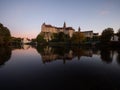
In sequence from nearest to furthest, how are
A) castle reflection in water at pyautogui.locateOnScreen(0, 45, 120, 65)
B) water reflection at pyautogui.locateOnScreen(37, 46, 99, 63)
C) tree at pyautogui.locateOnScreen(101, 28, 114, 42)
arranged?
castle reflection in water at pyautogui.locateOnScreen(0, 45, 120, 65)
water reflection at pyautogui.locateOnScreen(37, 46, 99, 63)
tree at pyautogui.locateOnScreen(101, 28, 114, 42)

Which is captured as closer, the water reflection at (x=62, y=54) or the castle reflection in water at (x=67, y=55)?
the castle reflection in water at (x=67, y=55)

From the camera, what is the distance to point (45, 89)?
7.63 metres

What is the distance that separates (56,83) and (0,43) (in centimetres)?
5436

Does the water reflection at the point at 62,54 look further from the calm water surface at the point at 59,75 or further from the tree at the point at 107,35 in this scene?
the tree at the point at 107,35

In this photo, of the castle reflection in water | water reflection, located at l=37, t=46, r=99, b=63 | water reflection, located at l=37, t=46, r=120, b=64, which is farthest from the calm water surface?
water reflection, located at l=37, t=46, r=99, b=63

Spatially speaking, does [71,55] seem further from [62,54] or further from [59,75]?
[59,75]

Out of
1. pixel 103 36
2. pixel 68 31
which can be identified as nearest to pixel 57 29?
Answer: pixel 68 31

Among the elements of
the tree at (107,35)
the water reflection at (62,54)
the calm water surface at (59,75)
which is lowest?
the water reflection at (62,54)

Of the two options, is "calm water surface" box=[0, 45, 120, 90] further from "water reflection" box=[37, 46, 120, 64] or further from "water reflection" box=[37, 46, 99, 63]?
"water reflection" box=[37, 46, 99, 63]

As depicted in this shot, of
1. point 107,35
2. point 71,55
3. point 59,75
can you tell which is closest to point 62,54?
point 71,55

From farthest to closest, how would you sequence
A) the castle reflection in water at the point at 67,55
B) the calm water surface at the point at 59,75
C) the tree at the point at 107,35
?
the tree at the point at 107,35 < the castle reflection in water at the point at 67,55 < the calm water surface at the point at 59,75

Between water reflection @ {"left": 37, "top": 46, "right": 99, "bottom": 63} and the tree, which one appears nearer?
water reflection @ {"left": 37, "top": 46, "right": 99, "bottom": 63}

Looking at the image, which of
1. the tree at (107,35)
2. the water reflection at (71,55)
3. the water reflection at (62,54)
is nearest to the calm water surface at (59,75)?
the water reflection at (71,55)

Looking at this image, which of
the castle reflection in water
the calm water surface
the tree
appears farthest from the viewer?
the tree
